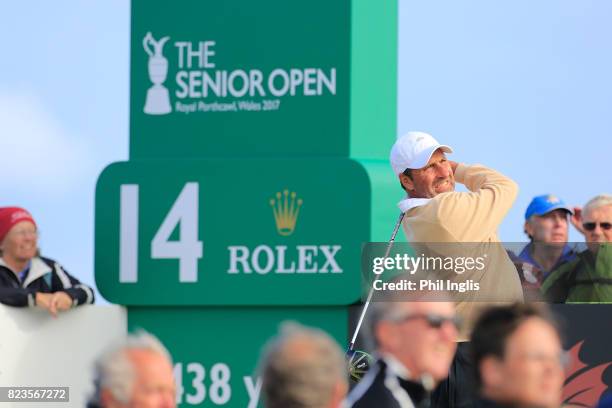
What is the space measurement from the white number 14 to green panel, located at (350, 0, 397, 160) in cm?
105

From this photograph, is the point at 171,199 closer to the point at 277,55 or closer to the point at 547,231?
the point at 277,55

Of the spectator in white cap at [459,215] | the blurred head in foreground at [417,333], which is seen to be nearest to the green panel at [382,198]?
the spectator in white cap at [459,215]

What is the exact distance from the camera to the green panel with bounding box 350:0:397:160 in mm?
8984

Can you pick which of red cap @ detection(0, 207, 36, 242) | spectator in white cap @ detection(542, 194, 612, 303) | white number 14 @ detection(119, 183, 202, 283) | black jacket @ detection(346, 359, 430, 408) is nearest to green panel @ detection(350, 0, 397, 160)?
white number 14 @ detection(119, 183, 202, 283)

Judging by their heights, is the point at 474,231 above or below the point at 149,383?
above

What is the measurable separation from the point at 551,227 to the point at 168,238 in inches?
88.7

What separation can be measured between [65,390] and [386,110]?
251 centimetres

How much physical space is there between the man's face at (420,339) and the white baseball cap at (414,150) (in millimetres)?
2694

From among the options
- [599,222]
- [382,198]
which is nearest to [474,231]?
[599,222]

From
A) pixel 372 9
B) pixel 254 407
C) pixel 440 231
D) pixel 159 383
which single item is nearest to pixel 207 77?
pixel 372 9

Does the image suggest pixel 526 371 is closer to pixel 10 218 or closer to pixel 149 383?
pixel 149 383

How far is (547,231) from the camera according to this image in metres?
8.52

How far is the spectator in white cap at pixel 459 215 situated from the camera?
21.2 feet

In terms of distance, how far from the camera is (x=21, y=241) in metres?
8.73
